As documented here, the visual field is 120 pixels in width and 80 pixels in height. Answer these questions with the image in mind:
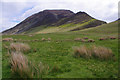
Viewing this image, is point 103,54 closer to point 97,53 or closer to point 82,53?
point 97,53

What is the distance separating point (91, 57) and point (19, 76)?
5.66 m

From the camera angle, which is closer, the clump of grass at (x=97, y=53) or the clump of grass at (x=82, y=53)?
the clump of grass at (x=97, y=53)

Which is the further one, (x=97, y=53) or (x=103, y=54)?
(x=97, y=53)

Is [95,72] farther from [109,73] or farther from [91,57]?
[91,57]

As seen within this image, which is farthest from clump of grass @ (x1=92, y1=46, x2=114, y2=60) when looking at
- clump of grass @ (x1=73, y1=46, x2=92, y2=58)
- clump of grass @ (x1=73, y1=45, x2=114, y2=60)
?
clump of grass @ (x1=73, y1=46, x2=92, y2=58)

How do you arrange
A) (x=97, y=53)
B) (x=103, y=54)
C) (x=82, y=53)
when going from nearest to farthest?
(x=103, y=54) → (x=97, y=53) → (x=82, y=53)

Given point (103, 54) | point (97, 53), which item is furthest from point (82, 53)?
point (103, 54)

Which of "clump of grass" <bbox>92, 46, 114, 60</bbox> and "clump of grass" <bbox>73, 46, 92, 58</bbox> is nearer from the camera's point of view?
"clump of grass" <bbox>92, 46, 114, 60</bbox>

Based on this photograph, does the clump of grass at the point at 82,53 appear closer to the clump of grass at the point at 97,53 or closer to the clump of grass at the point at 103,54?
the clump of grass at the point at 97,53

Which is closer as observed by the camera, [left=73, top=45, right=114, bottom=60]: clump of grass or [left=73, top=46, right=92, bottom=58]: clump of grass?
[left=73, top=45, right=114, bottom=60]: clump of grass

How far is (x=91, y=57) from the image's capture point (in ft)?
26.6

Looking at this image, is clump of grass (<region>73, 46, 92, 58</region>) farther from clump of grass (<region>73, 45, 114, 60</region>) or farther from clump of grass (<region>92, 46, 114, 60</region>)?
clump of grass (<region>92, 46, 114, 60</region>)

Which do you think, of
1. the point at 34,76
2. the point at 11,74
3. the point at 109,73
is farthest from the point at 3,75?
the point at 109,73

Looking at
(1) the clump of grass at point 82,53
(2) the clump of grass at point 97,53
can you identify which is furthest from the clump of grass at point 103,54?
(1) the clump of grass at point 82,53
